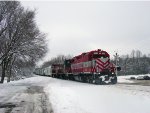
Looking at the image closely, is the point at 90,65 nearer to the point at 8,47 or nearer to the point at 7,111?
the point at 8,47

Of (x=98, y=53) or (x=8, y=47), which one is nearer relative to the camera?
(x=98, y=53)

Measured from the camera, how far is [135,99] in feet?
44.7

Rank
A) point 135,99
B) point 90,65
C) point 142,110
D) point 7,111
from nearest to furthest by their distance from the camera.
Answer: point 142,110 < point 7,111 < point 135,99 < point 90,65

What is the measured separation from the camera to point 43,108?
12.9 m

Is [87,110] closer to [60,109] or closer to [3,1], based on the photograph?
[60,109]

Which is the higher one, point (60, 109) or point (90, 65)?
point (90, 65)

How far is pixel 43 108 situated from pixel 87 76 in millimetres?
20624

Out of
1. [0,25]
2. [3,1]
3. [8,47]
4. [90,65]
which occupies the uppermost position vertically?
[3,1]

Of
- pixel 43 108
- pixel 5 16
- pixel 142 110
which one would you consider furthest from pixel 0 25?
pixel 142 110

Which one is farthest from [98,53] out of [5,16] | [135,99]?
[135,99]

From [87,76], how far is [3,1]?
597 inches

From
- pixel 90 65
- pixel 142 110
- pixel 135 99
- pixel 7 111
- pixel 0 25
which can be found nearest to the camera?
pixel 142 110

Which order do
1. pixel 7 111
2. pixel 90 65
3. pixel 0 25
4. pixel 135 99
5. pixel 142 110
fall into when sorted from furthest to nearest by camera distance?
pixel 0 25
pixel 90 65
pixel 135 99
pixel 7 111
pixel 142 110

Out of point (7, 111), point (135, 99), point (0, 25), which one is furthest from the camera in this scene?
point (0, 25)
